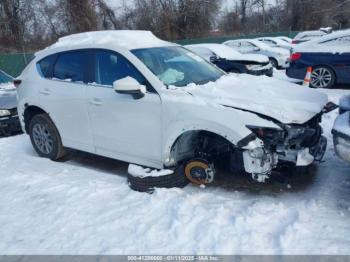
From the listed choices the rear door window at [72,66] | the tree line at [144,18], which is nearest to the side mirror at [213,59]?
the rear door window at [72,66]

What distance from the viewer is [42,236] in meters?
3.52

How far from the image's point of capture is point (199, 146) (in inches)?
168

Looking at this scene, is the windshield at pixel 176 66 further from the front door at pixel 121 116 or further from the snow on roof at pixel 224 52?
the snow on roof at pixel 224 52

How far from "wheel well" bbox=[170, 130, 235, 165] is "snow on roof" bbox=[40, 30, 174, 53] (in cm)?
136

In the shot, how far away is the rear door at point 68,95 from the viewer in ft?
15.8

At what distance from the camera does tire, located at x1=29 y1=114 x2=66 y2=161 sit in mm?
5359

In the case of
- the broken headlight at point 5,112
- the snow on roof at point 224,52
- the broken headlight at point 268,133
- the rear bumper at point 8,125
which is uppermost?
the snow on roof at point 224,52

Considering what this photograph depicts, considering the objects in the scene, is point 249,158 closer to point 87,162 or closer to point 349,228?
point 349,228

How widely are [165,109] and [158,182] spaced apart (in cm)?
87

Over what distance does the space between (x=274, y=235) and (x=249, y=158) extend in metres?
0.81

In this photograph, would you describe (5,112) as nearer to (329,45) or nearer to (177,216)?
(177,216)

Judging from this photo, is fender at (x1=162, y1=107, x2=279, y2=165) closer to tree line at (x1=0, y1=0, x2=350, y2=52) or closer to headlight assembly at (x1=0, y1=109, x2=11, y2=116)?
headlight assembly at (x1=0, y1=109, x2=11, y2=116)

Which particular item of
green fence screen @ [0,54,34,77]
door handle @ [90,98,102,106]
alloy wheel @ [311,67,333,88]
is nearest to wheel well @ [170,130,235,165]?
door handle @ [90,98,102,106]

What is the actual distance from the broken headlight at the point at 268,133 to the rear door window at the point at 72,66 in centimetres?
248
